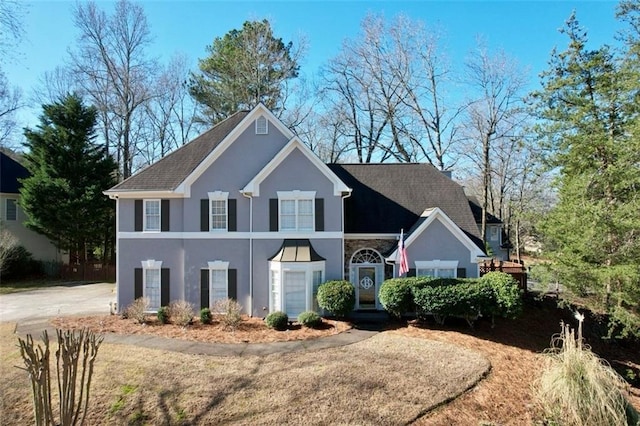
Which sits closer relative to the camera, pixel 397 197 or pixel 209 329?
pixel 209 329

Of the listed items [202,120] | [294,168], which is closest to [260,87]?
[202,120]

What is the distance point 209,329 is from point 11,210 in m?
25.2

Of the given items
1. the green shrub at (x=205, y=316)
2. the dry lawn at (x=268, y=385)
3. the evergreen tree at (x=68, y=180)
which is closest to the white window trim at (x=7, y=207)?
the evergreen tree at (x=68, y=180)

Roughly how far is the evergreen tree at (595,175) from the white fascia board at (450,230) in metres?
2.86

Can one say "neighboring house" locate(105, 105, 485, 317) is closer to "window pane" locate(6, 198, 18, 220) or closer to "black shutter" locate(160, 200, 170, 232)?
"black shutter" locate(160, 200, 170, 232)

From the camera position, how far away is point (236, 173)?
52.9 feet

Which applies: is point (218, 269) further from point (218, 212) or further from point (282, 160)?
point (282, 160)

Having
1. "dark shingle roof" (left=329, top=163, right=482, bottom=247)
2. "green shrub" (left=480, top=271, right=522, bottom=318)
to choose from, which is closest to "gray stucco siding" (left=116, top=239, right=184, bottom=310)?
"dark shingle roof" (left=329, top=163, right=482, bottom=247)

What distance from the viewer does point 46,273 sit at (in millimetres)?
28219

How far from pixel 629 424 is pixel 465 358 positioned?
3882 millimetres

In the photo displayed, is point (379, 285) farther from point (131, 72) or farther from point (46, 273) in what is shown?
point (131, 72)

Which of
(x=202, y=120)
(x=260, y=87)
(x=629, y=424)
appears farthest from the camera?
(x=202, y=120)

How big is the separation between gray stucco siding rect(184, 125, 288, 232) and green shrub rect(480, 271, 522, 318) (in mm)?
9939

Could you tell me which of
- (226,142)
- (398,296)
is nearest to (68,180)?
(226,142)
